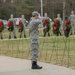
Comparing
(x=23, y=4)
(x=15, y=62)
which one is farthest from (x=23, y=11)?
(x=15, y=62)

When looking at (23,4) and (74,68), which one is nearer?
(74,68)

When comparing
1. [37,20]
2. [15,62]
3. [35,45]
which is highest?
[37,20]

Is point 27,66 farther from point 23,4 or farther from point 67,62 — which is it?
point 23,4

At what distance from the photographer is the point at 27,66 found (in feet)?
41.5

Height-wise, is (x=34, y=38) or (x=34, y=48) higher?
(x=34, y=38)

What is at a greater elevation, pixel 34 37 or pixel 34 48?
pixel 34 37

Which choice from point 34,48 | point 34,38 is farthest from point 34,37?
point 34,48

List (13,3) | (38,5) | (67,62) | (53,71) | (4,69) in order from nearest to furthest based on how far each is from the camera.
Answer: (53,71) → (4,69) → (67,62) → (13,3) → (38,5)

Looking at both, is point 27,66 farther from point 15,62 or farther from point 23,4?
point 23,4

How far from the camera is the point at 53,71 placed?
11359 millimetres

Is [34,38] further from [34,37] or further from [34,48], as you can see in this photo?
[34,48]

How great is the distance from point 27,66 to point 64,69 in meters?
1.56

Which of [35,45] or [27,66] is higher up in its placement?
[35,45]

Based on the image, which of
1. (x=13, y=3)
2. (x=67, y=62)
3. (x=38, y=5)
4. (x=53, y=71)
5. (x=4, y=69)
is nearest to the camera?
(x=53, y=71)
